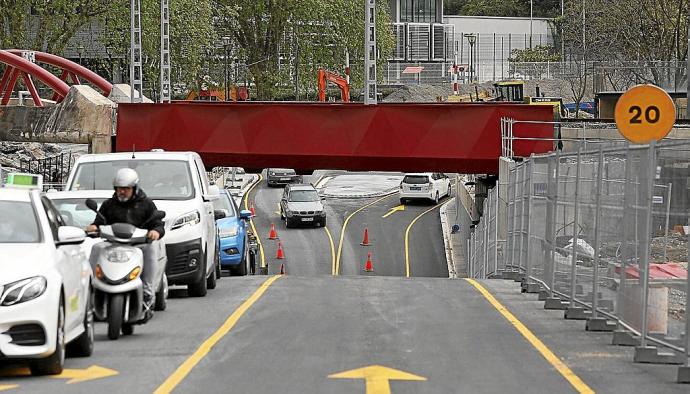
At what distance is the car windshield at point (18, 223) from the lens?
1241cm

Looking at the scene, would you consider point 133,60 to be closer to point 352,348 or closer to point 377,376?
point 352,348

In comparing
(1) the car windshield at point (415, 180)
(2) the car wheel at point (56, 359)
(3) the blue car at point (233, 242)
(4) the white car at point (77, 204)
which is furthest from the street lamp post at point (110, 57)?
(2) the car wheel at point (56, 359)

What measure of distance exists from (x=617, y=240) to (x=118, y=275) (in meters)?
5.16

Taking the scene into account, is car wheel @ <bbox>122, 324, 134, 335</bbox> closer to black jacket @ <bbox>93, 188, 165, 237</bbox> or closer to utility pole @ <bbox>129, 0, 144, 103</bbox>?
black jacket @ <bbox>93, 188, 165, 237</bbox>

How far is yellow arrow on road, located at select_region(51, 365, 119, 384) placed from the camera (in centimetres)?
1191

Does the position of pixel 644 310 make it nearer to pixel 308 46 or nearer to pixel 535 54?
pixel 308 46

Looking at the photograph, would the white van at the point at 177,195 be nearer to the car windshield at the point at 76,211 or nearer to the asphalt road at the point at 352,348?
the asphalt road at the point at 352,348

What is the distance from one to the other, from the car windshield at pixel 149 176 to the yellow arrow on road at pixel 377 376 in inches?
317

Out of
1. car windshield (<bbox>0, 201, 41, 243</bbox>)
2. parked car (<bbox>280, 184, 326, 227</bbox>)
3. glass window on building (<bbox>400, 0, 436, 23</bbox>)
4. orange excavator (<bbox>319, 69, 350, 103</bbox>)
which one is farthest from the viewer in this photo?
glass window on building (<bbox>400, 0, 436, 23</bbox>)

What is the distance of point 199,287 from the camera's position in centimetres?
1973

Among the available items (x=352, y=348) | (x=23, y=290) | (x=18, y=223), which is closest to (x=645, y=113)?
(x=352, y=348)

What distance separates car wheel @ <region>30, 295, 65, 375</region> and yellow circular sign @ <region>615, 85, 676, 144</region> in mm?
7541

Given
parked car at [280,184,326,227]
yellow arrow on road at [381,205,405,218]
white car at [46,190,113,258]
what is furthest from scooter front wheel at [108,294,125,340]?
Answer: yellow arrow on road at [381,205,405,218]

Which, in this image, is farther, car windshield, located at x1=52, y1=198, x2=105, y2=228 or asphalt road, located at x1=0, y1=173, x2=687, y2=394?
car windshield, located at x1=52, y1=198, x2=105, y2=228
